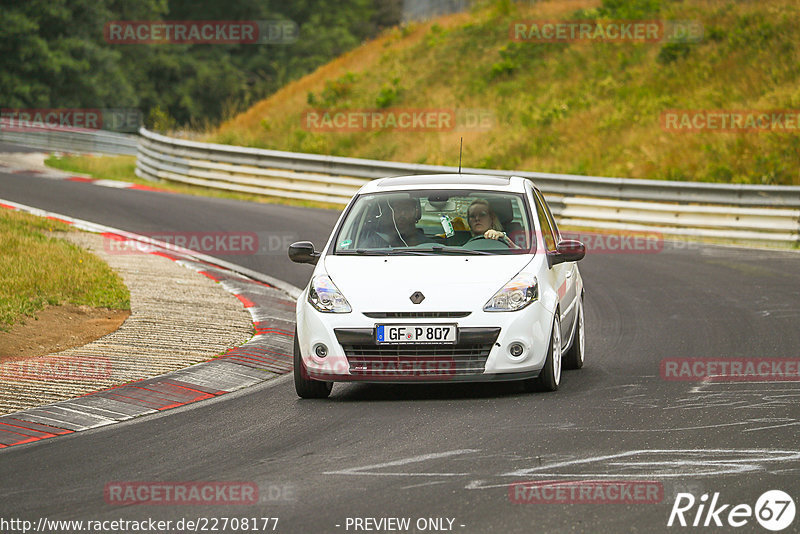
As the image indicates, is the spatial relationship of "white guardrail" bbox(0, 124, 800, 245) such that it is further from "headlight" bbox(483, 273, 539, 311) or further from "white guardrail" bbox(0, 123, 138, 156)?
"headlight" bbox(483, 273, 539, 311)

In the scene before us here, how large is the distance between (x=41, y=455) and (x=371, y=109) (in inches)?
1135

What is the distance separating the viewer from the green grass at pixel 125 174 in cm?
2577

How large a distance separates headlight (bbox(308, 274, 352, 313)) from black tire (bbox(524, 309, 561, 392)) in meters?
1.48

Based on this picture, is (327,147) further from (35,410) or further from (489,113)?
(35,410)

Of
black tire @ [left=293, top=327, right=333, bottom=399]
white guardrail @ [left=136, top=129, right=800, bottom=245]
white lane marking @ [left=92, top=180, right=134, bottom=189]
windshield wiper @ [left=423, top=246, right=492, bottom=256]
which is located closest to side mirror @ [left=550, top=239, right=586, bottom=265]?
windshield wiper @ [left=423, top=246, right=492, bottom=256]

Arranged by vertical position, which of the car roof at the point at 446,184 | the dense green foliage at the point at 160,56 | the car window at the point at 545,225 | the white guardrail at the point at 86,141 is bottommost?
the car window at the point at 545,225

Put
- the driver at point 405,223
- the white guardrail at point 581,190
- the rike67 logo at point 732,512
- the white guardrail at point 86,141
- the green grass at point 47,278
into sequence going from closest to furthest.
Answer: the rike67 logo at point 732,512 < the driver at point 405,223 < the green grass at point 47,278 < the white guardrail at point 581,190 < the white guardrail at point 86,141

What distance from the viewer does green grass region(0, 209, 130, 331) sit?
11.7 m

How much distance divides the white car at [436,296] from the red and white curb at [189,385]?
98 cm

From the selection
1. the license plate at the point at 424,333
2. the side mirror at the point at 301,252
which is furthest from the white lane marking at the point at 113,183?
the license plate at the point at 424,333

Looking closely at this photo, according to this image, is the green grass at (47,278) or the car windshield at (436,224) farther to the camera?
the green grass at (47,278)

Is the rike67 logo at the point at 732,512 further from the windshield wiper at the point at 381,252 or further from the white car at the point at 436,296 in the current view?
the windshield wiper at the point at 381,252

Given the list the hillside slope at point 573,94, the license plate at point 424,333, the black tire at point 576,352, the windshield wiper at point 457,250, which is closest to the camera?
the license plate at point 424,333

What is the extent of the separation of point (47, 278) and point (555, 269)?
20.1 feet
